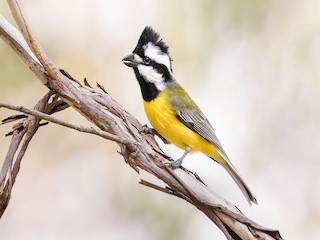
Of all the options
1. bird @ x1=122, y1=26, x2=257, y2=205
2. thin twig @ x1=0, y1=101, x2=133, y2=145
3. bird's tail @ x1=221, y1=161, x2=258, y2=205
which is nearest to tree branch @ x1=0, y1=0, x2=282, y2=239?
thin twig @ x1=0, y1=101, x2=133, y2=145

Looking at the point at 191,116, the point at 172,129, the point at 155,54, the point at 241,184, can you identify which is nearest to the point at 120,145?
the point at 241,184

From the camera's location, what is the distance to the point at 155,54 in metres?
1.52

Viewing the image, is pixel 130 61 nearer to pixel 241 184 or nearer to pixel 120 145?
pixel 241 184

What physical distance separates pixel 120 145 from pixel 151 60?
2.20 feet

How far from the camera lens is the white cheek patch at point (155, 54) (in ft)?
4.82

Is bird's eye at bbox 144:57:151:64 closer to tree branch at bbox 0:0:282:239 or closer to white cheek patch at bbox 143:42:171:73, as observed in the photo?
white cheek patch at bbox 143:42:171:73

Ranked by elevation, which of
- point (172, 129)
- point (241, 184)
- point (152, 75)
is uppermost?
point (152, 75)

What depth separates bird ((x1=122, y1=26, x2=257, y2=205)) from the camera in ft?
5.06

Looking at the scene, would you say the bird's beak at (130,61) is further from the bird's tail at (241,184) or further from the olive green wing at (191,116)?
the bird's tail at (241,184)

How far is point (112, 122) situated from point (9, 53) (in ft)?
3.76

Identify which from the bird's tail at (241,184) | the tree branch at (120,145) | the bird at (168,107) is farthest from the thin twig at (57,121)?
the bird at (168,107)

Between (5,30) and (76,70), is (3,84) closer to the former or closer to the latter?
(76,70)

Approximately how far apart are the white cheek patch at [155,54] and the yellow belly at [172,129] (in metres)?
0.16

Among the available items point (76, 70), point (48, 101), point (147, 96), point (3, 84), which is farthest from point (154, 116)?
point (48, 101)
